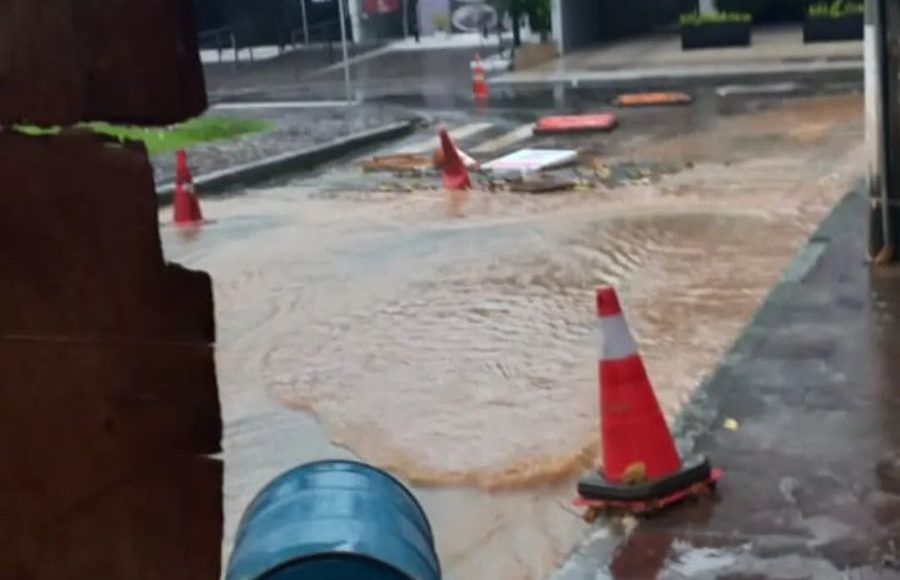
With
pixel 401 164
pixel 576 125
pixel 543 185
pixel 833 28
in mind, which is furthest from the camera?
pixel 833 28

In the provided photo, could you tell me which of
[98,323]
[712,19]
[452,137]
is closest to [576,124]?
[452,137]

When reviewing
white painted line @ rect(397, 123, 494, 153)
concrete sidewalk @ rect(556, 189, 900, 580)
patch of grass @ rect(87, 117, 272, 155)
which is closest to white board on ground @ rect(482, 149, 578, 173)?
white painted line @ rect(397, 123, 494, 153)

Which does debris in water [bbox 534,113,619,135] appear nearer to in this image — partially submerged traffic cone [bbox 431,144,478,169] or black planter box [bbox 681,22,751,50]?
partially submerged traffic cone [bbox 431,144,478,169]

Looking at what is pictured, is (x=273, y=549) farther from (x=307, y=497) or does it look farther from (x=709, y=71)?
(x=709, y=71)

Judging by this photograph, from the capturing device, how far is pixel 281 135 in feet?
63.4

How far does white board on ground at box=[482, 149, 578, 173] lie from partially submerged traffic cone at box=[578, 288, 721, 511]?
9330 millimetres

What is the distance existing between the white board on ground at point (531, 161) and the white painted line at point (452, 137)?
6.43 ft

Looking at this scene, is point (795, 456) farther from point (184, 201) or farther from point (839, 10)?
point (839, 10)

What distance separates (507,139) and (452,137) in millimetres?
888

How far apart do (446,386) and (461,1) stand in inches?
1083

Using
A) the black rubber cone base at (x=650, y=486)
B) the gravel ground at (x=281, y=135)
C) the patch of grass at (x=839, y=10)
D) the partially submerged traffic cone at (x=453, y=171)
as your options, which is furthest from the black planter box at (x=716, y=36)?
the black rubber cone base at (x=650, y=486)

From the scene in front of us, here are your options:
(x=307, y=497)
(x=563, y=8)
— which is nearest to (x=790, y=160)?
(x=307, y=497)

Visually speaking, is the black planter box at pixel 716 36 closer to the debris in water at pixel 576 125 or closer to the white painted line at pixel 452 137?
the white painted line at pixel 452 137

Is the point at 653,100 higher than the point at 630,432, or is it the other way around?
the point at 630,432
